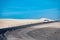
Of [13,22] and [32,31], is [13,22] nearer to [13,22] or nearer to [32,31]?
[13,22]

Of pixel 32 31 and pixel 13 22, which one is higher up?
pixel 13 22

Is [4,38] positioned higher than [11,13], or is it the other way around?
[11,13]

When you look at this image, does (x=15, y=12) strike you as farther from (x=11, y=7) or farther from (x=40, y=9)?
(x=40, y=9)

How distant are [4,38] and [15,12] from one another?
0.36m

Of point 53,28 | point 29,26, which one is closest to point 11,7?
point 29,26

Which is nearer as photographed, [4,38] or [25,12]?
[4,38]

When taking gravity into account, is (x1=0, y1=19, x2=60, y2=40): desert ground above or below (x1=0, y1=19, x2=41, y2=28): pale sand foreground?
below

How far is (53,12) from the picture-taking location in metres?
1.62

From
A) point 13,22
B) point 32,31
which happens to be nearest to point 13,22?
point 13,22

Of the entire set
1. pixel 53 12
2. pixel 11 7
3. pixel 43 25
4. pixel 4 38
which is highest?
pixel 11 7

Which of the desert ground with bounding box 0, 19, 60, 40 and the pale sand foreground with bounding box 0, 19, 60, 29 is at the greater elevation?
the pale sand foreground with bounding box 0, 19, 60, 29

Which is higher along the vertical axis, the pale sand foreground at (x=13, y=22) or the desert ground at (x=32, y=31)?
the pale sand foreground at (x=13, y=22)

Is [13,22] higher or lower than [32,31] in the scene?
higher

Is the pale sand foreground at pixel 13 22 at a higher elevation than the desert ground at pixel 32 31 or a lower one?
higher
